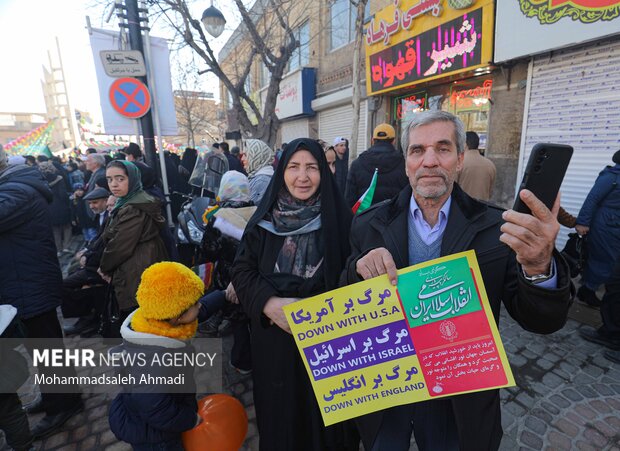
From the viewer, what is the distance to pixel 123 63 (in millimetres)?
4336

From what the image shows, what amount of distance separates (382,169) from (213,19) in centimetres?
742

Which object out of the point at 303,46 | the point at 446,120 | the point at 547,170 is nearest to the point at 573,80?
the point at 446,120

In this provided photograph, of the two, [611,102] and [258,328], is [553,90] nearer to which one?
[611,102]

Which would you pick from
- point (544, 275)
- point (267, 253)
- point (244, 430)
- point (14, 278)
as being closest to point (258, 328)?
point (267, 253)

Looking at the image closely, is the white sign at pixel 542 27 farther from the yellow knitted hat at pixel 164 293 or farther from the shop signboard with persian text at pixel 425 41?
the yellow knitted hat at pixel 164 293

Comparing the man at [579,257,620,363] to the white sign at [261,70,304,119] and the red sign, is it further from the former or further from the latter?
the white sign at [261,70,304,119]

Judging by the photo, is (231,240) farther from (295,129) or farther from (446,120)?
(295,129)

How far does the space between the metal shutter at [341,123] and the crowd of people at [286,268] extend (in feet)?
26.2

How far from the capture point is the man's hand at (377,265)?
1.24m

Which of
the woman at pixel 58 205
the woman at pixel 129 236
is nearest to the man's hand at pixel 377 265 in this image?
the woman at pixel 129 236

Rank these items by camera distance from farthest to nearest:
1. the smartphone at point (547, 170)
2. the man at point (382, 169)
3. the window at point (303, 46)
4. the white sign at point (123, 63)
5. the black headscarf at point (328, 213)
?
the window at point (303, 46) < the white sign at point (123, 63) < the man at point (382, 169) < the black headscarf at point (328, 213) < the smartphone at point (547, 170)

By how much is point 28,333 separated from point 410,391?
2910mm

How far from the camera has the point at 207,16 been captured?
8617 millimetres

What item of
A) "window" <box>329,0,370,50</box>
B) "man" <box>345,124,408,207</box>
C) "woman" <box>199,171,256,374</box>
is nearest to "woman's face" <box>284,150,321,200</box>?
"woman" <box>199,171,256,374</box>
